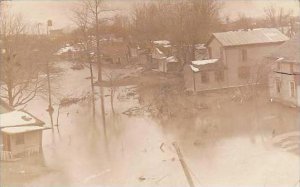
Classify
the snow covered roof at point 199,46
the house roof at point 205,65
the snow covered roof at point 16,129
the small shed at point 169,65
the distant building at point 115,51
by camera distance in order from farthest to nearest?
the house roof at point 205,65 → the snow covered roof at point 199,46 → the small shed at point 169,65 → the distant building at point 115,51 → the snow covered roof at point 16,129

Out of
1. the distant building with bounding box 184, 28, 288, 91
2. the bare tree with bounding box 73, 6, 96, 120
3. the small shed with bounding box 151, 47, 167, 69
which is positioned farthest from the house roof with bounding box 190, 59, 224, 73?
the bare tree with bounding box 73, 6, 96, 120

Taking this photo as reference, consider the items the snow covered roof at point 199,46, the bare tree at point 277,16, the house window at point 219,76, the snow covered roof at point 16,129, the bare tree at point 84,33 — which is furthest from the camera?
the house window at point 219,76

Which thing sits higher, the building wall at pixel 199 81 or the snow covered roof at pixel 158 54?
the snow covered roof at pixel 158 54

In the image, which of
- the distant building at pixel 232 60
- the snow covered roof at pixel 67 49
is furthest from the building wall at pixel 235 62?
the snow covered roof at pixel 67 49

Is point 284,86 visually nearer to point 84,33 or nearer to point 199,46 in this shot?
point 199,46

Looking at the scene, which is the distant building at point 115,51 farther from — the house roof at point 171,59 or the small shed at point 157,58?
the house roof at point 171,59

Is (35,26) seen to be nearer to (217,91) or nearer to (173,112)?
(173,112)

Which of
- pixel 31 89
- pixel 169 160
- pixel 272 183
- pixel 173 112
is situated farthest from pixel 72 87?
pixel 272 183
